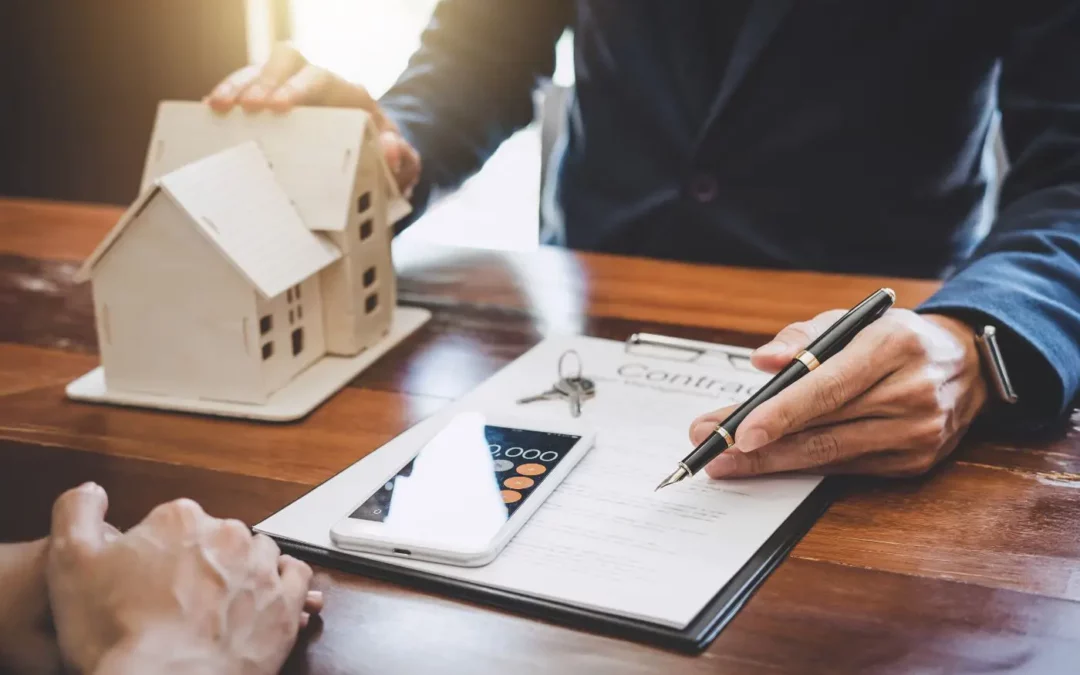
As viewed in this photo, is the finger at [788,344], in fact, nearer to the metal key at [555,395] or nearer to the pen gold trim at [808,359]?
the pen gold trim at [808,359]

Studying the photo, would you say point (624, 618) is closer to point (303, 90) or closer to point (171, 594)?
point (171, 594)

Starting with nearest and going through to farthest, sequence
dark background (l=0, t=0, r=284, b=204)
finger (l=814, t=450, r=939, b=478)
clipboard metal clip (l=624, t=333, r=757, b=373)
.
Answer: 1. finger (l=814, t=450, r=939, b=478)
2. clipboard metal clip (l=624, t=333, r=757, b=373)
3. dark background (l=0, t=0, r=284, b=204)

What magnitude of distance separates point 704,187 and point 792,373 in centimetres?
67

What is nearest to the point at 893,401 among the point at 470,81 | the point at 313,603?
the point at 313,603

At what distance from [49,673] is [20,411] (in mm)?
390

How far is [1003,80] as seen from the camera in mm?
1204

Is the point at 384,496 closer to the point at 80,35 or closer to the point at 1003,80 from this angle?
the point at 1003,80

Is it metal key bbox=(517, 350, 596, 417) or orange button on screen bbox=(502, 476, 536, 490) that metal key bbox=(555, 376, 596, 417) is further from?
orange button on screen bbox=(502, 476, 536, 490)

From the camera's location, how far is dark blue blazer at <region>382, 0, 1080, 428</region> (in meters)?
1.28

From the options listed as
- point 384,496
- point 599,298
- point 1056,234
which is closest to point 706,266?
point 599,298

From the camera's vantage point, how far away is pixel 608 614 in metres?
0.59

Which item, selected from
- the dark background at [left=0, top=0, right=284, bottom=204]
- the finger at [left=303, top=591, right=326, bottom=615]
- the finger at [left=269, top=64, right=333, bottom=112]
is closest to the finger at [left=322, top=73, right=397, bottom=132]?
the finger at [left=269, top=64, right=333, bottom=112]

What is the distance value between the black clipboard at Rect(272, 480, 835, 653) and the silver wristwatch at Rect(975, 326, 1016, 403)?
0.77 feet

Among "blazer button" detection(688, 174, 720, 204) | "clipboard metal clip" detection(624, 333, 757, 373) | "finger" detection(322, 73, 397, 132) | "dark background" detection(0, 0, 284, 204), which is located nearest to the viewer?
"clipboard metal clip" detection(624, 333, 757, 373)
